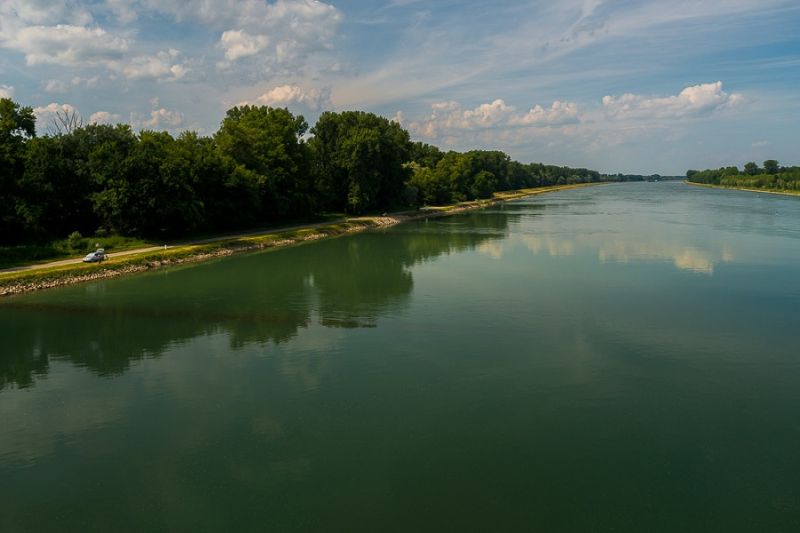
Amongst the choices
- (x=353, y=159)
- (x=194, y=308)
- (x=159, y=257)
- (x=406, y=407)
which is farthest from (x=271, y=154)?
(x=406, y=407)

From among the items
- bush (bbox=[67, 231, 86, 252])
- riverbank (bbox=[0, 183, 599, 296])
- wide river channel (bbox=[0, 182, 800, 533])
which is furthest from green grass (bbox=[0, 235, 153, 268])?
wide river channel (bbox=[0, 182, 800, 533])

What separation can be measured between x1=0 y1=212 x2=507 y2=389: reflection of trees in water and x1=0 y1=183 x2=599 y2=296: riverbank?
183cm

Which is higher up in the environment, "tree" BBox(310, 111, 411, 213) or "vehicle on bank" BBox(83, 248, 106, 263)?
"tree" BBox(310, 111, 411, 213)

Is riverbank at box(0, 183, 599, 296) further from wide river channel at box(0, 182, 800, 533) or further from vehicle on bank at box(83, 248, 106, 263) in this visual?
wide river channel at box(0, 182, 800, 533)

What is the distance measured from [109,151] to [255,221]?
19.9 metres

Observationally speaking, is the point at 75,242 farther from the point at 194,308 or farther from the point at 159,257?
the point at 194,308

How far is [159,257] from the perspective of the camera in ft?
141

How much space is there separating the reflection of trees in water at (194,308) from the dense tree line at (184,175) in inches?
362

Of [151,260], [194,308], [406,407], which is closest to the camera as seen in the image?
[406,407]

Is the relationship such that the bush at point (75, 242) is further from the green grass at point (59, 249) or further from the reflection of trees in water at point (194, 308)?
the reflection of trees in water at point (194, 308)

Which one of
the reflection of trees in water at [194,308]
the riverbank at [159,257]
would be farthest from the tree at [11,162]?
the reflection of trees in water at [194,308]

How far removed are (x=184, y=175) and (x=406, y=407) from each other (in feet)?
131

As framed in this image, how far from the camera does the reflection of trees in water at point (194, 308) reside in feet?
75.9

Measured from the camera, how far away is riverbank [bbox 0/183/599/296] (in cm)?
3416
